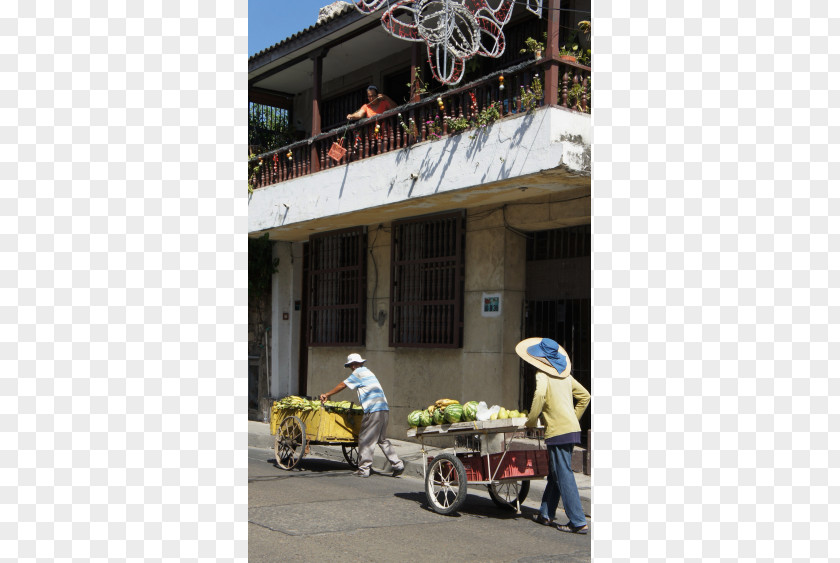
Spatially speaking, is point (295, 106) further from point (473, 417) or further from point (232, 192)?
point (232, 192)

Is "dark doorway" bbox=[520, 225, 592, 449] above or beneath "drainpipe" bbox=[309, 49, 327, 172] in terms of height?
beneath

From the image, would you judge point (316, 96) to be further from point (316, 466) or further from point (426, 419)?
point (426, 419)

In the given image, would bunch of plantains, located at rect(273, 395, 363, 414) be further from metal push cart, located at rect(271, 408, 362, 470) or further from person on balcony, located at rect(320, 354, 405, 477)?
person on balcony, located at rect(320, 354, 405, 477)

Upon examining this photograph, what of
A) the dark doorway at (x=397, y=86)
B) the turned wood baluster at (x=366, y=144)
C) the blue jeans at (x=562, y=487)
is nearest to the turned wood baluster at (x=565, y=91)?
the turned wood baluster at (x=366, y=144)

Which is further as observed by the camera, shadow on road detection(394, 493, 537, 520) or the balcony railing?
the balcony railing

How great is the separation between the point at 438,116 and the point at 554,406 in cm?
564

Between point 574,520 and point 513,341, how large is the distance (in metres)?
5.32

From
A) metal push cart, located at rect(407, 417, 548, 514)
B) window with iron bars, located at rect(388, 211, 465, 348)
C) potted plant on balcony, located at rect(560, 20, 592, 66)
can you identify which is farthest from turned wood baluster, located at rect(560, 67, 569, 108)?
metal push cart, located at rect(407, 417, 548, 514)

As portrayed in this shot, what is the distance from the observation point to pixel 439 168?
11.8 metres

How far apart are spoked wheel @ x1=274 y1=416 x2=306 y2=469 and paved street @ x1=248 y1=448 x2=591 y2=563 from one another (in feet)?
2.85

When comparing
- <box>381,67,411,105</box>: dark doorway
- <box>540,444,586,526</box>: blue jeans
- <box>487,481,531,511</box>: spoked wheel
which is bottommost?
<box>487,481,531,511</box>: spoked wheel

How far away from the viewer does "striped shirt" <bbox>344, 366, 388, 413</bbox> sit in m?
10.8

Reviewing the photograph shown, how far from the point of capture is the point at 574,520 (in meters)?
7.55

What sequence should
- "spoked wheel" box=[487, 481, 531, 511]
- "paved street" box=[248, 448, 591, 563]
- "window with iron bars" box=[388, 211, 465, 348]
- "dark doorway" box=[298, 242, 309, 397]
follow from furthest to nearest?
"dark doorway" box=[298, 242, 309, 397] → "window with iron bars" box=[388, 211, 465, 348] → "spoked wheel" box=[487, 481, 531, 511] → "paved street" box=[248, 448, 591, 563]
